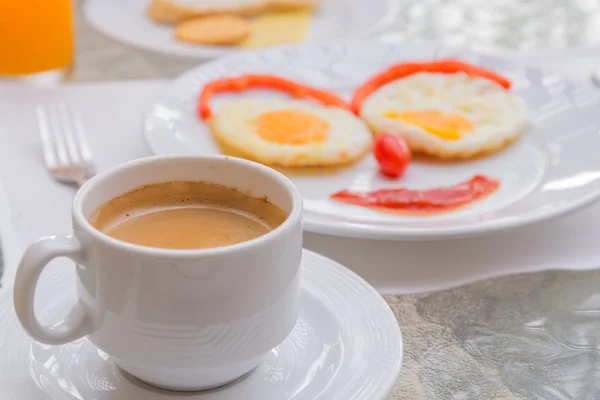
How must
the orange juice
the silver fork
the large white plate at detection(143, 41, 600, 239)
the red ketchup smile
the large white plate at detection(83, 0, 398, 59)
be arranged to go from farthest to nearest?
the large white plate at detection(83, 0, 398, 59)
the orange juice
the silver fork
the red ketchup smile
the large white plate at detection(143, 41, 600, 239)

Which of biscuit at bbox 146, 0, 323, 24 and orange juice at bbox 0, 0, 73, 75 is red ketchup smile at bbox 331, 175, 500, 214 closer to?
orange juice at bbox 0, 0, 73, 75

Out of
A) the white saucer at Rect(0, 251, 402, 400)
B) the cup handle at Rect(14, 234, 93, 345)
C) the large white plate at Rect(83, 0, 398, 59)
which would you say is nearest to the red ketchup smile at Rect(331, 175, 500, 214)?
the white saucer at Rect(0, 251, 402, 400)

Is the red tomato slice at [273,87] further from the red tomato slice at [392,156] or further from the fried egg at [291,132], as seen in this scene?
the red tomato slice at [392,156]

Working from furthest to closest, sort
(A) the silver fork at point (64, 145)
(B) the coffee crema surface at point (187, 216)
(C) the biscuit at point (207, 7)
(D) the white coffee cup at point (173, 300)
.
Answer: (C) the biscuit at point (207, 7), (A) the silver fork at point (64, 145), (B) the coffee crema surface at point (187, 216), (D) the white coffee cup at point (173, 300)

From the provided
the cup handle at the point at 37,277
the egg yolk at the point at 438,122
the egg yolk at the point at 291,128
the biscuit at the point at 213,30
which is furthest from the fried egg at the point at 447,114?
the cup handle at the point at 37,277

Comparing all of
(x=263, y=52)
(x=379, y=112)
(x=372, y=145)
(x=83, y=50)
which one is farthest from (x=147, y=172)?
(x=83, y=50)

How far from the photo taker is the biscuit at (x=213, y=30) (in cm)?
194

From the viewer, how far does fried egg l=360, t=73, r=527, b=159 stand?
141 centimetres

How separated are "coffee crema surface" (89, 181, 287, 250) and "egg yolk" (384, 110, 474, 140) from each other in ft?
2.20

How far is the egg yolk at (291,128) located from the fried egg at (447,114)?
11 cm

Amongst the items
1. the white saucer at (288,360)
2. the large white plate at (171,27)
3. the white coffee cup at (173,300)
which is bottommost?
the large white plate at (171,27)

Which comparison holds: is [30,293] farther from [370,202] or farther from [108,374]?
[370,202]

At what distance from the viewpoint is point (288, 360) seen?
31.8 inches

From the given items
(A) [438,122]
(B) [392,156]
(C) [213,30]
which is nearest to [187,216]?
(B) [392,156]
